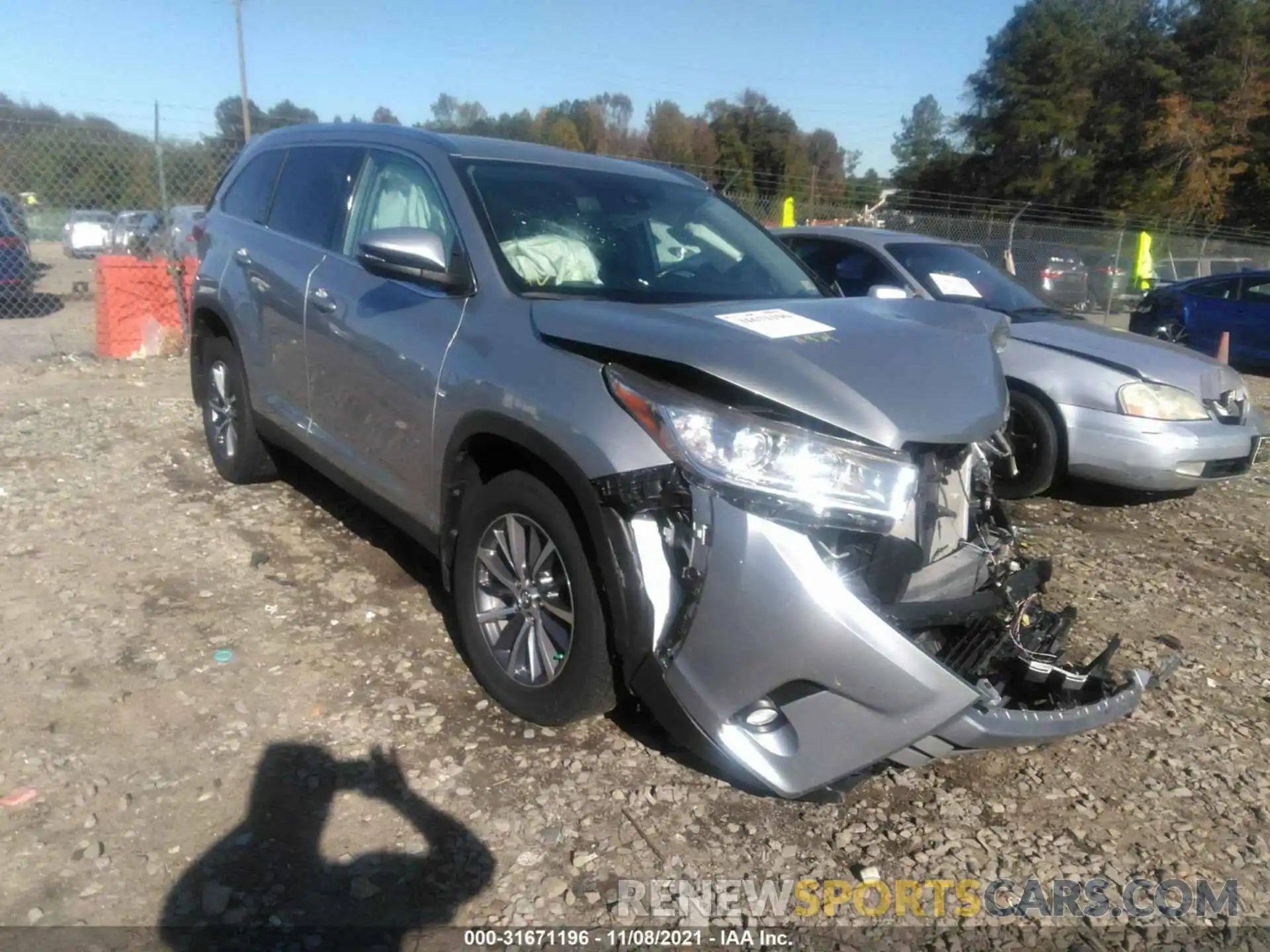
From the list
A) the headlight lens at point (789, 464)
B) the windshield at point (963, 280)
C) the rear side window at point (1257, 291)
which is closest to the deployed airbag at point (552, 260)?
the headlight lens at point (789, 464)

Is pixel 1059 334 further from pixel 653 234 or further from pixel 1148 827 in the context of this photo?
pixel 1148 827

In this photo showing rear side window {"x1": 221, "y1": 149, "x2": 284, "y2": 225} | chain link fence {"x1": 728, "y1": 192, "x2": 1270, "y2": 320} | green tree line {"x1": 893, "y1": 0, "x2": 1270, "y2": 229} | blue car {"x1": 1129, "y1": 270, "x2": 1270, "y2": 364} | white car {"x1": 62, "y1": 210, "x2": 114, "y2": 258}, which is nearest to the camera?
rear side window {"x1": 221, "y1": 149, "x2": 284, "y2": 225}

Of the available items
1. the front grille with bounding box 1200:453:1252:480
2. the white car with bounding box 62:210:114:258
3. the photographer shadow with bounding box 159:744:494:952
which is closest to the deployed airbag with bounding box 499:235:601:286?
the photographer shadow with bounding box 159:744:494:952

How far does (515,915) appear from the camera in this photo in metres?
2.46

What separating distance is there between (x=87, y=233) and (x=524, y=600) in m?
17.7

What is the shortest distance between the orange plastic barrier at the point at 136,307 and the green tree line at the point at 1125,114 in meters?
42.9

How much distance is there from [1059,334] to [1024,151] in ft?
Answer: 168

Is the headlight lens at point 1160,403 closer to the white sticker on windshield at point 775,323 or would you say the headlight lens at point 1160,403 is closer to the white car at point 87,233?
the white sticker on windshield at point 775,323

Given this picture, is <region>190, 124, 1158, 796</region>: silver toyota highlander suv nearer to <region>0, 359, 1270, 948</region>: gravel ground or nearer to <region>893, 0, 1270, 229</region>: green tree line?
<region>0, 359, 1270, 948</region>: gravel ground

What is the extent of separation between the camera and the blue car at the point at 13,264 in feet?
40.2

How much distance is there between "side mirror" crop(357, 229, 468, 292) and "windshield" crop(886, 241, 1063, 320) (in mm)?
4151

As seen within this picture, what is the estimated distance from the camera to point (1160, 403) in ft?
18.7

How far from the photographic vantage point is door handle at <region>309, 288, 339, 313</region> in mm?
3943

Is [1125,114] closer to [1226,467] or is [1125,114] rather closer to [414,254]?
[1226,467]
